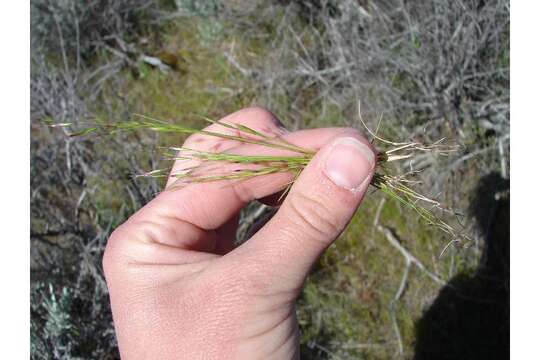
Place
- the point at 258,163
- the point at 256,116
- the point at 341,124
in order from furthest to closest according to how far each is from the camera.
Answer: the point at 341,124
the point at 256,116
the point at 258,163

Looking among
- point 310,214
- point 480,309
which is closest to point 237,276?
point 310,214

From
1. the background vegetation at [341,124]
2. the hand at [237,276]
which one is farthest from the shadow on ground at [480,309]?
the hand at [237,276]

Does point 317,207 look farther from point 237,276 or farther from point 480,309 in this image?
point 480,309

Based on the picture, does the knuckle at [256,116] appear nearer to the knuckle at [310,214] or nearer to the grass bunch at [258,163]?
the grass bunch at [258,163]

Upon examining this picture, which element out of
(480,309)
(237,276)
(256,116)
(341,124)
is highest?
(256,116)

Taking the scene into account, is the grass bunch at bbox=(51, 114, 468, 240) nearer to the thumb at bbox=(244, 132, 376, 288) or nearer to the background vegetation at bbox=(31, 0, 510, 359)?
the thumb at bbox=(244, 132, 376, 288)

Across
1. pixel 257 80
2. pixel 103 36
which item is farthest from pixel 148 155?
pixel 103 36

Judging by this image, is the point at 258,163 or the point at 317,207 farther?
the point at 258,163
